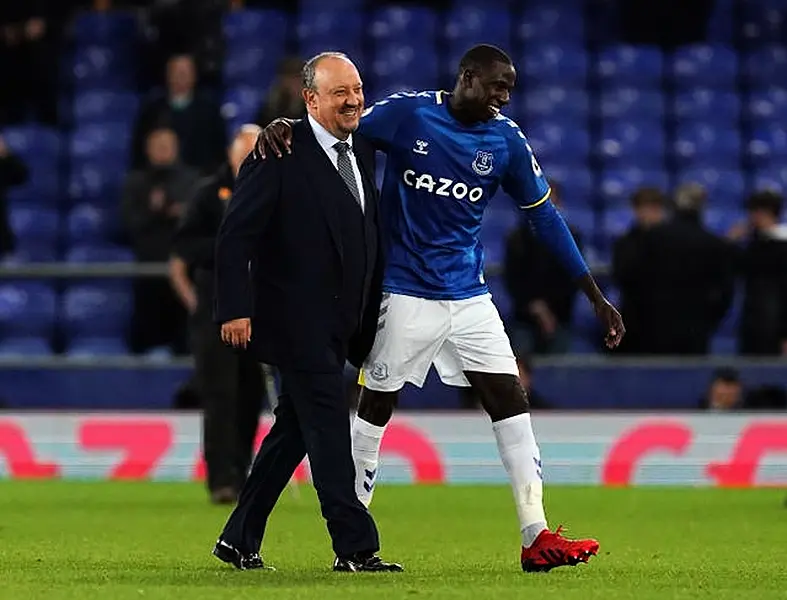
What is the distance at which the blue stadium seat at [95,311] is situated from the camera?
15.2 metres

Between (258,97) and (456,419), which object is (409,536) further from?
(258,97)

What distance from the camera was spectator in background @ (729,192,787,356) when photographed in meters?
15.0

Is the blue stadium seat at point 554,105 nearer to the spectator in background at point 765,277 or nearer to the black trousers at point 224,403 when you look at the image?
the spectator in background at point 765,277

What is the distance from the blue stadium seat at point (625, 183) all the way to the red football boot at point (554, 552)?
405 inches

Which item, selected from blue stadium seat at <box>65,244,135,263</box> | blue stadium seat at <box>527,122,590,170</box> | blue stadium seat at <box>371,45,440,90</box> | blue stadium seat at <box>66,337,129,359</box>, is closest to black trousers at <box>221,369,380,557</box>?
blue stadium seat at <box>66,337,129,359</box>

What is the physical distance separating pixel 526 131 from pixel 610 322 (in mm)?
10809

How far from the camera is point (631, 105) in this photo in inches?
755

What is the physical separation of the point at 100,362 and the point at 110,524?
4.57m

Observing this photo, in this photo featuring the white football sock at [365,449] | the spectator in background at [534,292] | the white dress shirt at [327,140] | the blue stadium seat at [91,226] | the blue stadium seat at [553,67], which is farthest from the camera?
the blue stadium seat at [553,67]

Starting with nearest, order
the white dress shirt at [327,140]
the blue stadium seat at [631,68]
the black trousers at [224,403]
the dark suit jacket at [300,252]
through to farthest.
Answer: the dark suit jacket at [300,252], the white dress shirt at [327,140], the black trousers at [224,403], the blue stadium seat at [631,68]

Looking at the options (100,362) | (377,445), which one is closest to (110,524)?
(377,445)

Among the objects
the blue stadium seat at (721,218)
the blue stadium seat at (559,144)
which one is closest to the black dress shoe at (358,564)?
the blue stadium seat at (721,218)

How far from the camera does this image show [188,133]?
1705 centimetres

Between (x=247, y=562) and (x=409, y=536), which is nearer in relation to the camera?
(x=247, y=562)
